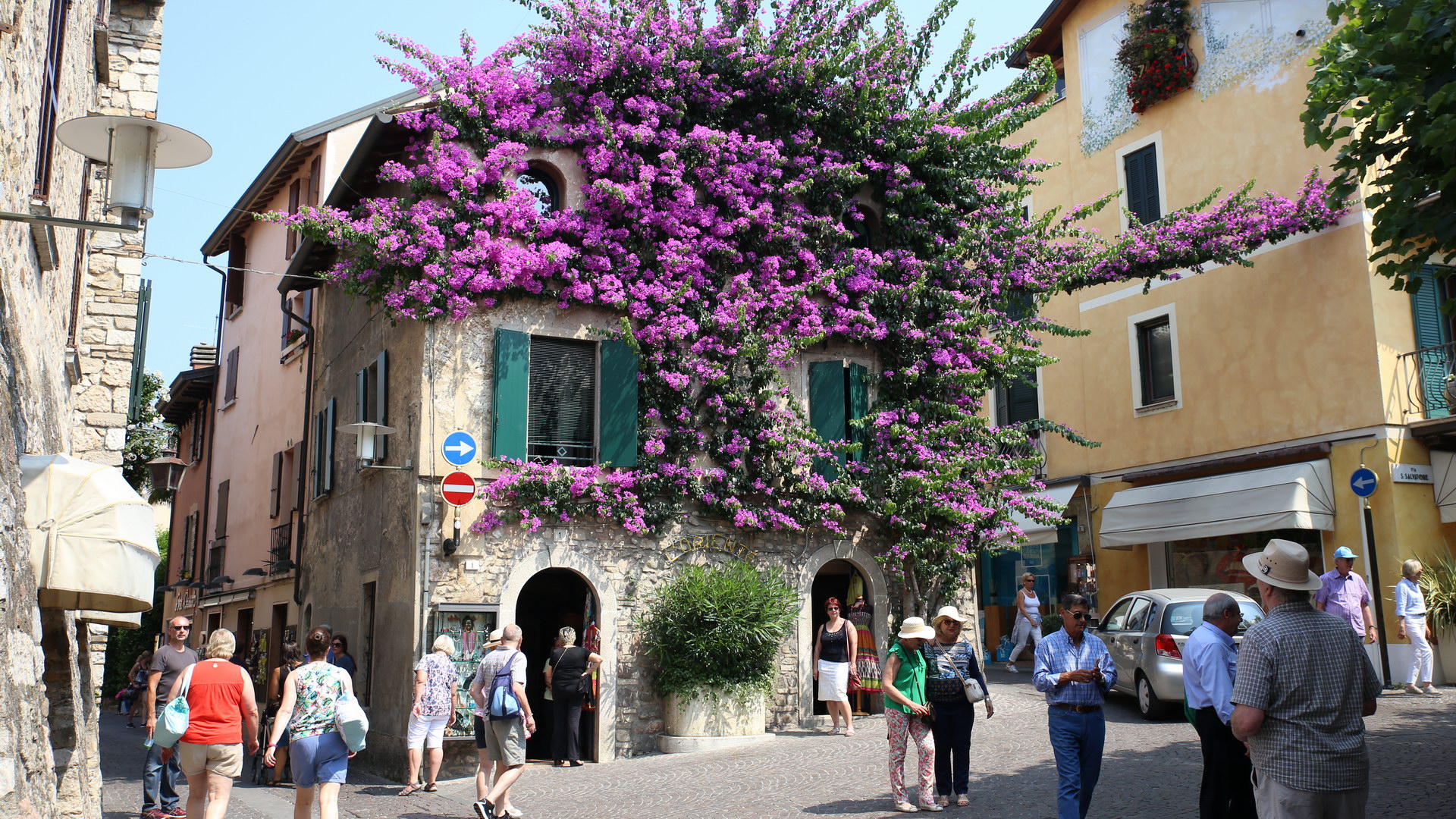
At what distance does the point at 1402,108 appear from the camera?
8055 mm

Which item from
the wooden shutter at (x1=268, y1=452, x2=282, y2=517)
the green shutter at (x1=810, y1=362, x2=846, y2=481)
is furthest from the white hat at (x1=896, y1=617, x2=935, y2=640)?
the wooden shutter at (x1=268, y1=452, x2=282, y2=517)

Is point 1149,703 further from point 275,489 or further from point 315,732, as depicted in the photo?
point 275,489

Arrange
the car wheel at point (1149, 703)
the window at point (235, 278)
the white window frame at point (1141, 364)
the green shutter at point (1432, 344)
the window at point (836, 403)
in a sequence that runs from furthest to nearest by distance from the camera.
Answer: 1. the window at point (235, 278)
2. the white window frame at point (1141, 364)
3. the green shutter at point (1432, 344)
4. the window at point (836, 403)
5. the car wheel at point (1149, 703)

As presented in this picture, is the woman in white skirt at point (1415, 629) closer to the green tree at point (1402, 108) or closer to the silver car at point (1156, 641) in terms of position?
the silver car at point (1156, 641)

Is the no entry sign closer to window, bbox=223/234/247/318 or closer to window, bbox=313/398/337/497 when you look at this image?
window, bbox=313/398/337/497

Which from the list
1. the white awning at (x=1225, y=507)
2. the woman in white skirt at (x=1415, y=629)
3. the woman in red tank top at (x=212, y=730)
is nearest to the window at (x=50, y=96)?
the woman in red tank top at (x=212, y=730)

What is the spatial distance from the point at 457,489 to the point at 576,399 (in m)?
2.31

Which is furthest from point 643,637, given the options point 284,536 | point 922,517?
point 284,536

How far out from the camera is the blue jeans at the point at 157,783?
432 inches

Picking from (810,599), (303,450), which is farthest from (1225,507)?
(303,450)

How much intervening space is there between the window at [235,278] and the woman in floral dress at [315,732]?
21.5 meters

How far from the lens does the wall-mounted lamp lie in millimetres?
6234

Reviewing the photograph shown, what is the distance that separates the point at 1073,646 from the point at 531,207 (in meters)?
9.45

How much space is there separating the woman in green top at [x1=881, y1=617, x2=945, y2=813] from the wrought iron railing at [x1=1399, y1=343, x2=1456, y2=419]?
40.0ft
